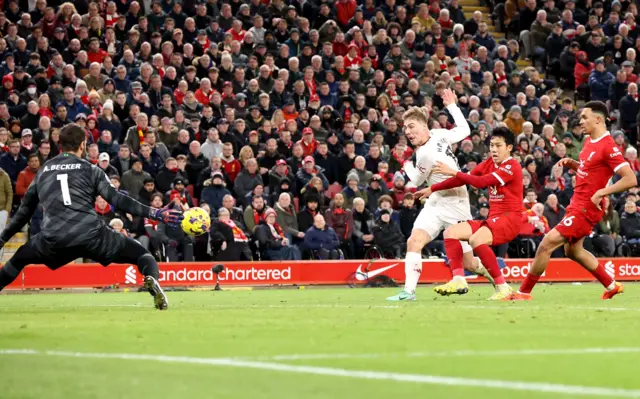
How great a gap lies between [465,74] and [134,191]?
11.2m

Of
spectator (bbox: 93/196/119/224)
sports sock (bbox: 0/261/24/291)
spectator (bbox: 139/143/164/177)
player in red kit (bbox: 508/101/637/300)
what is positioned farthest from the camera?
spectator (bbox: 139/143/164/177)

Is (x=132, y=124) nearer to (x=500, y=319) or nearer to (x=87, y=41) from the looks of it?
(x=87, y=41)

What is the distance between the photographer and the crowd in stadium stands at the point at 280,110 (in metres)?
23.9

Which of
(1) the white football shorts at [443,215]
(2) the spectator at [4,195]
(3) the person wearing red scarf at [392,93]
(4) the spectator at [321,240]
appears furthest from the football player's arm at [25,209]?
(3) the person wearing red scarf at [392,93]

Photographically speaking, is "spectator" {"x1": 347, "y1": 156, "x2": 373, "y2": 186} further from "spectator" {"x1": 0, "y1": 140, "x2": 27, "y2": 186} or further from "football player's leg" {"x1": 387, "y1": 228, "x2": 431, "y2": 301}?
"football player's leg" {"x1": 387, "y1": 228, "x2": 431, "y2": 301}

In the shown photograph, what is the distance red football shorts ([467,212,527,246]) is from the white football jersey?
0.75 meters

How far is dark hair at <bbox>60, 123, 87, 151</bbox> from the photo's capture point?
12.2 metres

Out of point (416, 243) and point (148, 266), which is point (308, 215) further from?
point (148, 266)

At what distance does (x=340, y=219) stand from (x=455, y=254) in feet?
35.0

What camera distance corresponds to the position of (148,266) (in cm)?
1208

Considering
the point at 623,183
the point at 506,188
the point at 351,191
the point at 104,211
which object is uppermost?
the point at 623,183

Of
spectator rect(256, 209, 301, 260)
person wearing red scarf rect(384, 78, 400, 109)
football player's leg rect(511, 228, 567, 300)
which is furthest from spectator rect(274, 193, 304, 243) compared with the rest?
football player's leg rect(511, 228, 567, 300)

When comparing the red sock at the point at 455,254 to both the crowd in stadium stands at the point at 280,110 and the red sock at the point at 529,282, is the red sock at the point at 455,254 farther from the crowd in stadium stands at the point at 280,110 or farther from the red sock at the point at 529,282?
the crowd in stadium stands at the point at 280,110

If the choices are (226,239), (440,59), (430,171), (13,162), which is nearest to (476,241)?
(430,171)
